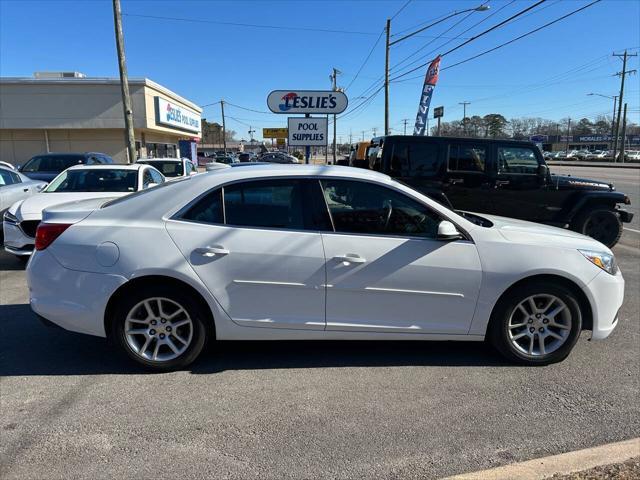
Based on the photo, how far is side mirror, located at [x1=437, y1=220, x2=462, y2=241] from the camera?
354cm

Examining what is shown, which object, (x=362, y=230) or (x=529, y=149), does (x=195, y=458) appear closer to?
(x=362, y=230)

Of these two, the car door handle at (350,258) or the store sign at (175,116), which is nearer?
the car door handle at (350,258)

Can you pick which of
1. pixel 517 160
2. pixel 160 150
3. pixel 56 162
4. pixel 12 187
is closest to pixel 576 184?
pixel 517 160

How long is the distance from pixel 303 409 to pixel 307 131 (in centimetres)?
862

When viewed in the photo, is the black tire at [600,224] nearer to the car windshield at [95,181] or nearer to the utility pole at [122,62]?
the car windshield at [95,181]

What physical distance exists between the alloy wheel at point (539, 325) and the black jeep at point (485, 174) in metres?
4.62

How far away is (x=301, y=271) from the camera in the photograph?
355cm

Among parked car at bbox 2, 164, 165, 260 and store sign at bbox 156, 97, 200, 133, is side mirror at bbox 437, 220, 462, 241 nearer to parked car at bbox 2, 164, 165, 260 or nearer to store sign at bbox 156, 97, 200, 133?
parked car at bbox 2, 164, 165, 260

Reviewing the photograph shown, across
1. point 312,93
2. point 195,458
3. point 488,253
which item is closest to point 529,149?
point 312,93

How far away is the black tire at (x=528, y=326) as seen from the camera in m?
3.71

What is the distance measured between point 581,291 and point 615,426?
1090mm

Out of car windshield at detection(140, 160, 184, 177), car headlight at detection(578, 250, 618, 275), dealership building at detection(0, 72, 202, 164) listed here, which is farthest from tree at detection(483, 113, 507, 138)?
car headlight at detection(578, 250, 618, 275)

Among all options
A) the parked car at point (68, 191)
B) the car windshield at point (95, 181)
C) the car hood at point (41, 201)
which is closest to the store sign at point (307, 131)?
the parked car at point (68, 191)

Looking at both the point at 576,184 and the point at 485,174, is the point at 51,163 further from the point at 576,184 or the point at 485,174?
the point at 576,184
